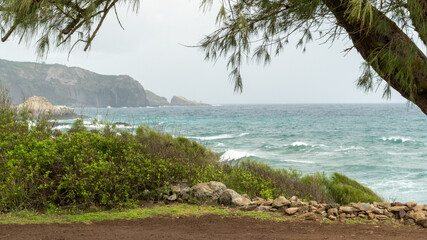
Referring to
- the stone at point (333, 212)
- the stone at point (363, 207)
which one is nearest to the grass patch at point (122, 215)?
the stone at point (333, 212)

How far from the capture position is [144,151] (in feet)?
22.2

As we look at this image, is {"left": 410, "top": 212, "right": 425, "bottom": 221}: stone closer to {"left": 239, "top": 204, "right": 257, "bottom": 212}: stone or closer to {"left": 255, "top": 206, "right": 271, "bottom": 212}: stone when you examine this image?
{"left": 255, "top": 206, "right": 271, "bottom": 212}: stone

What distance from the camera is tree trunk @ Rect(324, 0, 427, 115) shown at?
12.7 feet

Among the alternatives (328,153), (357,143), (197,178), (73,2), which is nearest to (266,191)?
(197,178)

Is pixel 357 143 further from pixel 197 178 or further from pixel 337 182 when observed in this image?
pixel 197 178

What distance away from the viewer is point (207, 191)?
574cm

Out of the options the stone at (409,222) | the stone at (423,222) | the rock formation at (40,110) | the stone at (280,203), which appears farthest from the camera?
the rock formation at (40,110)

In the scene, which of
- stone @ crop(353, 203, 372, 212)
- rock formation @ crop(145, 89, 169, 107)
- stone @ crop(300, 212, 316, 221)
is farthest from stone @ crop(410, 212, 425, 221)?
rock formation @ crop(145, 89, 169, 107)

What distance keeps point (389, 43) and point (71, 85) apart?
88793 mm

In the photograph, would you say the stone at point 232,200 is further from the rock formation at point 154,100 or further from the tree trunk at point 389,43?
the rock formation at point 154,100

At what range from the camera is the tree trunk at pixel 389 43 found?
12.7ft

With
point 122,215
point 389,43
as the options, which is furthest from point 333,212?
point 122,215

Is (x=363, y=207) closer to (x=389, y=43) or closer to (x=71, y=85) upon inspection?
(x=389, y=43)

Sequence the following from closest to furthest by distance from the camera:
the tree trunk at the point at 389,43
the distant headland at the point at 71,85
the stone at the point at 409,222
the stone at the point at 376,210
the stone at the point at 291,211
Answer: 1. the tree trunk at the point at 389,43
2. the stone at the point at 409,222
3. the stone at the point at 291,211
4. the stone at the point at 376,210
5. the distant headland at the point at 71,85
